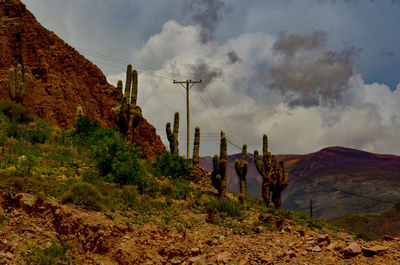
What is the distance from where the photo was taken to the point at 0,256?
29.5 feet

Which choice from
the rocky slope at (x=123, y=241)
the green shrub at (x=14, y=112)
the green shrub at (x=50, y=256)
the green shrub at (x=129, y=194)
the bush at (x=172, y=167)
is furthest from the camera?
the green shrub at (x=14, y=112)

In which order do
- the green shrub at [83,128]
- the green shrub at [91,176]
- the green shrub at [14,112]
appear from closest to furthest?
1. the green shrub at [91,176]
2. the green shrub at [14,112]
3. the green shrub at [83,128]

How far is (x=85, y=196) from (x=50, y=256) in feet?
9.38

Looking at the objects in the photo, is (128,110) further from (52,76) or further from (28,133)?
(52,76)

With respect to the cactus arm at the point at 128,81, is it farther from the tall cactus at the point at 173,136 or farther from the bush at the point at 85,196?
the bush at the point at 85,196

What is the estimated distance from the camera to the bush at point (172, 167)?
2075 cm

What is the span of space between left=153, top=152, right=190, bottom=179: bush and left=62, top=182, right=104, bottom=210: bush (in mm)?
7903

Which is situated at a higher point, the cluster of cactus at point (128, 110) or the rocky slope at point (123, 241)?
the cluster of cactus at point (128, 110)

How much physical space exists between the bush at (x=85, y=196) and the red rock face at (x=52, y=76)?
1684cm

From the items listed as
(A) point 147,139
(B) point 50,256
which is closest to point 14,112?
(A) point 147,139

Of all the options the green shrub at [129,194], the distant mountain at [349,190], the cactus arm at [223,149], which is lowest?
the distant mountain at [349,190]

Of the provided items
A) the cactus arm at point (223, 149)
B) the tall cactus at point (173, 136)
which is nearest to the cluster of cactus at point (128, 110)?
the tall cactus at point (173, 136)

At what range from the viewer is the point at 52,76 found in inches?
1168

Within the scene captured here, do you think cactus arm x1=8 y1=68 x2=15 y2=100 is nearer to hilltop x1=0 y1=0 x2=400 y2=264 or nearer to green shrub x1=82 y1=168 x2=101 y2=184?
hilltop x1=0 y1=0 x2=400 y2=264
